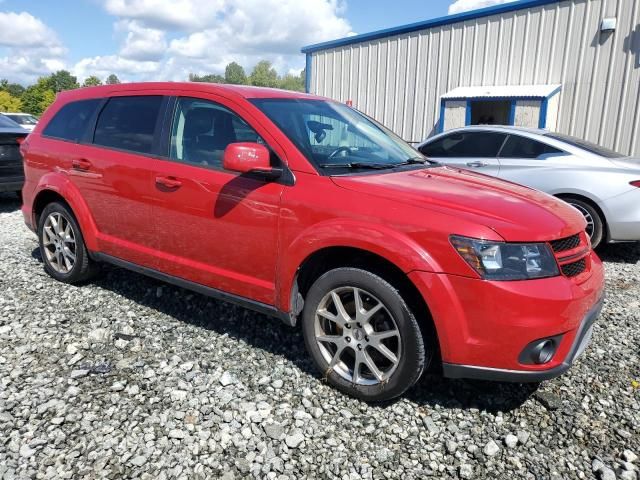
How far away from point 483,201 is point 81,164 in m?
3.27

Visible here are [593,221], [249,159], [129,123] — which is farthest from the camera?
[593,221]

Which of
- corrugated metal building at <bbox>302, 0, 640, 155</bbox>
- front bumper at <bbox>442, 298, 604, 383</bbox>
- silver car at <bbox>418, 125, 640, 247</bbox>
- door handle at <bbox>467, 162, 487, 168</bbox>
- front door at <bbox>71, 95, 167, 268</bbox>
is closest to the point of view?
front bumper at <bbox>442, 298, 604, 383</bbox>

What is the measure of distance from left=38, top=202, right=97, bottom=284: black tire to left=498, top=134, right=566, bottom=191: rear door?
487 centimetres

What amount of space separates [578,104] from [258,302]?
33.9 feet

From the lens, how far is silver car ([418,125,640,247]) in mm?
5641

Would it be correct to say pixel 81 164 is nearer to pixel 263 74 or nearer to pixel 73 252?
pixel 73 252

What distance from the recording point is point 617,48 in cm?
1020

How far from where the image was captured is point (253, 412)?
9.18 ft

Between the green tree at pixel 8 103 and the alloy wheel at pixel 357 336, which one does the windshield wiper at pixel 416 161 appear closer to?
the alloy wheel at pixel 357 336

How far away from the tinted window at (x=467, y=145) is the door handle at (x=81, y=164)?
4.48 meters

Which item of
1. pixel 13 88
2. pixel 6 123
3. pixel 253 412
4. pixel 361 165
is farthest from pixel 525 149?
pixel 13 88

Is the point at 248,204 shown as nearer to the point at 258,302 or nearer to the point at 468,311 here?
the point at 258,302

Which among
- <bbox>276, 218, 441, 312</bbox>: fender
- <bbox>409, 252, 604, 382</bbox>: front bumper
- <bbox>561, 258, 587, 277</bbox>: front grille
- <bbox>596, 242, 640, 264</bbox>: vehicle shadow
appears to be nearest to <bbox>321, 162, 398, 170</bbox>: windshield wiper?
<bbox>276, 218, 441, 312</bbox>: fender

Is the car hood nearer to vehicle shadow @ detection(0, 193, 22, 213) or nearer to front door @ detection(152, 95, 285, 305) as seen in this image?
front door @ detection(152, 95, 285, 305)
